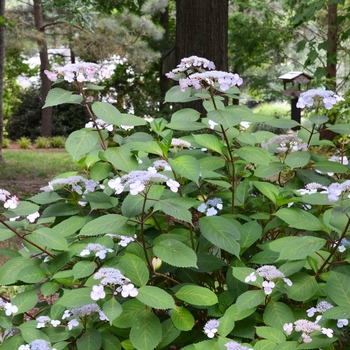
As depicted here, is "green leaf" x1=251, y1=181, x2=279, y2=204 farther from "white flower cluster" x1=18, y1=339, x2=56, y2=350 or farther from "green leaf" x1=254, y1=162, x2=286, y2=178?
"white flower cluster" x1=18, y1=339, x2=56, y2=350

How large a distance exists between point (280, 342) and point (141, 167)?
0.76 meters

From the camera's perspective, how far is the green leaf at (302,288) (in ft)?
5.24

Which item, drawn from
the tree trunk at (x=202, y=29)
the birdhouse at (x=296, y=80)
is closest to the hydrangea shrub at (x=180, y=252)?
the tree trunk at (x=202, y=29)

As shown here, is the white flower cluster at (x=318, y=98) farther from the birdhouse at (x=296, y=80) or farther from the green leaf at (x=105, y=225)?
the birdhouse at (x=296, y=80)

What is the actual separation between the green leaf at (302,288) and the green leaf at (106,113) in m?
→ 0.72

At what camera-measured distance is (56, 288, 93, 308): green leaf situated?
148cm

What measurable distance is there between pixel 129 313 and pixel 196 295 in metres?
0.19

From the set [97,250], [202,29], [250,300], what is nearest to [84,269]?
[97,250]

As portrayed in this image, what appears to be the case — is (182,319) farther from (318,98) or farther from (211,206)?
(318,98)

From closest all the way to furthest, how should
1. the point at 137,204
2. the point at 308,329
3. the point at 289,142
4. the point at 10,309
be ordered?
the point at 308,329, the point at 137,204, the point at 10,309, the point at 289,142

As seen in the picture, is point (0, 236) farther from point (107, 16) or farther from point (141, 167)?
point (107, 16)

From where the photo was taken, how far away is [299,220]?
1739 millimetres

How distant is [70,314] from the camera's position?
5.55 ft

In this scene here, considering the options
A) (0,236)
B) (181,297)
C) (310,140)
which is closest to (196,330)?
(181,297)
